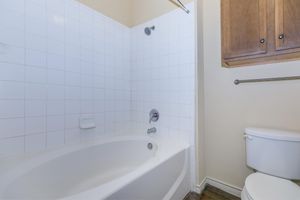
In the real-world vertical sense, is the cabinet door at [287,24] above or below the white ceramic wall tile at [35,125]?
above

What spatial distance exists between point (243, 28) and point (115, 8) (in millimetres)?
1516

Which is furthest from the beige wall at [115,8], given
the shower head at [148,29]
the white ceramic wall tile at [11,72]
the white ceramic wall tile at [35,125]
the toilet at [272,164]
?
the toilet at [272,164]

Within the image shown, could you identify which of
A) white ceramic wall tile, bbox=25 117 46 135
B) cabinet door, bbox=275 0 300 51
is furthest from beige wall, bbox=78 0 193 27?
white ceramic wall tile, bbox=25 117 46 135

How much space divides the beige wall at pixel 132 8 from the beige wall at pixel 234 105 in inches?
20.6

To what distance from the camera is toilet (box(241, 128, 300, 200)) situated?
103 cm

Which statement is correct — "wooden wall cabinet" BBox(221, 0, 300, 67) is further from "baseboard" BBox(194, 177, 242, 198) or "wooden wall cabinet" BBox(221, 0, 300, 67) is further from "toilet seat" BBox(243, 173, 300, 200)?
"baseboard" BBox(194, 177, 242, 198)

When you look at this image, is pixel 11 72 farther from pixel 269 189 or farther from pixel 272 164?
pixel 272 164

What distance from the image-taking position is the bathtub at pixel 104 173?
986mm

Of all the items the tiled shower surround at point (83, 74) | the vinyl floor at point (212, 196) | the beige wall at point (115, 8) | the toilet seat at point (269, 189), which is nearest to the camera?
the toilet seat at point (269, 189)

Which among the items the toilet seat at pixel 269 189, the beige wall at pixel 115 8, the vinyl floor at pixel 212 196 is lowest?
the vinyl floor at pixel 212 196

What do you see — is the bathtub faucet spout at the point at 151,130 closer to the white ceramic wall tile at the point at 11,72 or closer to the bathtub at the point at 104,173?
the bathtub at the point at 104,173

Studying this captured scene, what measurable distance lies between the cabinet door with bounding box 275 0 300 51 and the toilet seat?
0.94 metres

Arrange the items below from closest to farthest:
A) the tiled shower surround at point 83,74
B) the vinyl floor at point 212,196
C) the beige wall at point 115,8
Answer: the tiled shower surround at point 83,74, the vinyl floor at point 212,196, the beige wall at point 115,8

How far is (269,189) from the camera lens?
3.46ft
